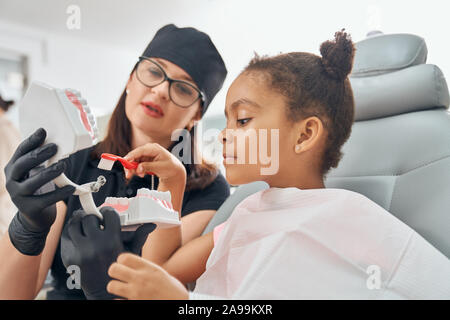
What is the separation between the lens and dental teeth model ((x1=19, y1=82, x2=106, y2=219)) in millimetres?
287

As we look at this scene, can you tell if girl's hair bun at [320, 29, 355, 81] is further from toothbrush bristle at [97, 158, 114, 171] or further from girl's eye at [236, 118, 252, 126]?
toothbrush bristle at [97, 158, 114, 171]

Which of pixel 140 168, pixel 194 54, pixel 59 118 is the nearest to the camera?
pixel 59 118

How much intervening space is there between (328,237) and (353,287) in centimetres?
6

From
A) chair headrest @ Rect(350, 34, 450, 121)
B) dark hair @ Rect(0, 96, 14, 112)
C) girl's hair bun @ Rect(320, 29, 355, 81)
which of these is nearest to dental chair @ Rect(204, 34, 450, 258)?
chair headrest @ Rect(350, 34, 450, 121)

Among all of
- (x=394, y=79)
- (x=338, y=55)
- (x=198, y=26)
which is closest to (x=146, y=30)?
(x=198, y=26)

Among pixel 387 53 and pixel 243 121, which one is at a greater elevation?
pixel 387 53

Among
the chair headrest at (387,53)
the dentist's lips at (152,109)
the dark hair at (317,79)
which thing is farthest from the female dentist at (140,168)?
the chair headrest at (387,53)

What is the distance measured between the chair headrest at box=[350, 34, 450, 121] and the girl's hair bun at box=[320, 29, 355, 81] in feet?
0.31

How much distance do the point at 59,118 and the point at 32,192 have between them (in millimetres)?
104

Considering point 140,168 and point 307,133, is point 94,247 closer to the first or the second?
point 140,168

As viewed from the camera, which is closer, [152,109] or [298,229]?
[298,229]

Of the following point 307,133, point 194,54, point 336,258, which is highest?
point 194,54

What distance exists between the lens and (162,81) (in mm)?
498

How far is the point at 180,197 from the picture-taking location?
500 mm
